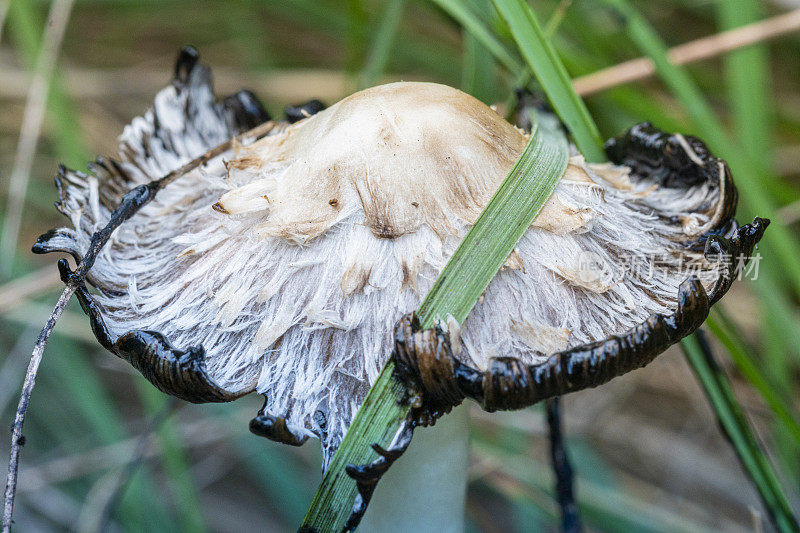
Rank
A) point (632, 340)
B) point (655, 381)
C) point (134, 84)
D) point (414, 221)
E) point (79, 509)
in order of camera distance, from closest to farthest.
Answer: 1. point (632, 340)
2. point (414, 221)
3. point (79, 509)
4. point (655, 381)
5. point (134, 84)

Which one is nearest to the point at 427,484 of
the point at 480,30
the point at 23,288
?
the point at 480,30

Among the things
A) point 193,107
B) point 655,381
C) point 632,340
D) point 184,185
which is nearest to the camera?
point 632,340

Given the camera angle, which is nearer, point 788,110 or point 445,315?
point 445,315

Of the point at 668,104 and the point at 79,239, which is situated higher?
the point at 79,239

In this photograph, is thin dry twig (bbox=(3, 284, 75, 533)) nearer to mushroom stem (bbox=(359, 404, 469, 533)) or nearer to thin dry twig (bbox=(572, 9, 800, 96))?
mushroom stem (bbox=(359, 404, 469, 533))

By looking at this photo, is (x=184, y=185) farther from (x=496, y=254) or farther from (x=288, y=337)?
(x=496, y=254)

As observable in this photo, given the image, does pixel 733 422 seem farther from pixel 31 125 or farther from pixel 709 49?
pixel 31 125

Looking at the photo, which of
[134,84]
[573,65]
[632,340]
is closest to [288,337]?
[632,340]
